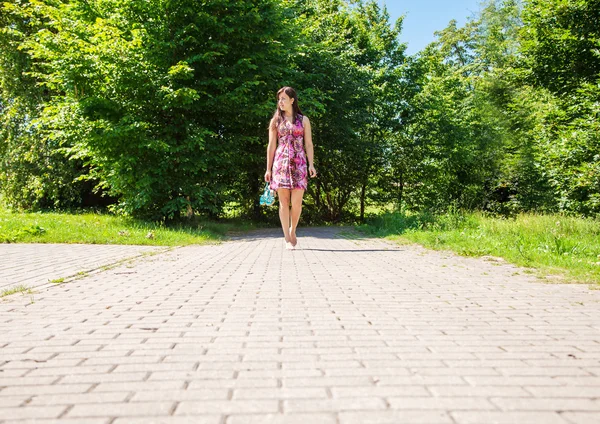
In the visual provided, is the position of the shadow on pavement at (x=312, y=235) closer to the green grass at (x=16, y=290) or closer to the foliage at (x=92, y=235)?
the foliage at (x=92, y=235)

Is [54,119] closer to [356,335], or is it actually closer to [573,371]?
[356,335]

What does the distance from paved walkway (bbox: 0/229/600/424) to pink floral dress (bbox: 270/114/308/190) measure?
2941 millimetres

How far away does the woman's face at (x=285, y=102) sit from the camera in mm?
7438

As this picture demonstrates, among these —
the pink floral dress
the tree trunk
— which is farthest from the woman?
the tree trunk

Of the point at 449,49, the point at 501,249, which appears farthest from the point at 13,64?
the point at 449,49

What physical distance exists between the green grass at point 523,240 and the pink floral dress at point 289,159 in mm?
3075

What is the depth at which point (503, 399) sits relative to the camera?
1.97 m

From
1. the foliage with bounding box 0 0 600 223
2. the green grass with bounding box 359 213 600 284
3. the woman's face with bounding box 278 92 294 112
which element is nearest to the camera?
the green grass with bounding box 359 213 600 284

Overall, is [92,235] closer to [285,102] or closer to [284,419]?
[285,102]

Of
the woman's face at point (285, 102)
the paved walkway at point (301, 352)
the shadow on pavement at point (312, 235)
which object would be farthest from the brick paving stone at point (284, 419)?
the shadow on pavement at point (312, 235)

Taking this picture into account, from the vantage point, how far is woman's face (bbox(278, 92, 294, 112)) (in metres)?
7.44

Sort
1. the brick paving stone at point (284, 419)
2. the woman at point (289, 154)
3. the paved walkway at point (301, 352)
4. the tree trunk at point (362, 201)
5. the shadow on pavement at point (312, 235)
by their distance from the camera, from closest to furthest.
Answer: the brick paving stone at point (284, 419), the paved walkway at point (301, 352), the woman at point (289, 154), the shadow on pavement at point (312, 235), the tree trunk at point (362, 201)

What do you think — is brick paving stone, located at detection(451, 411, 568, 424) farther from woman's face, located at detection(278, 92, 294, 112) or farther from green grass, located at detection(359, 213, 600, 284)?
woman's face, located at detection(278, 92, 294, 112)

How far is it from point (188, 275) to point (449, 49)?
39704mm
